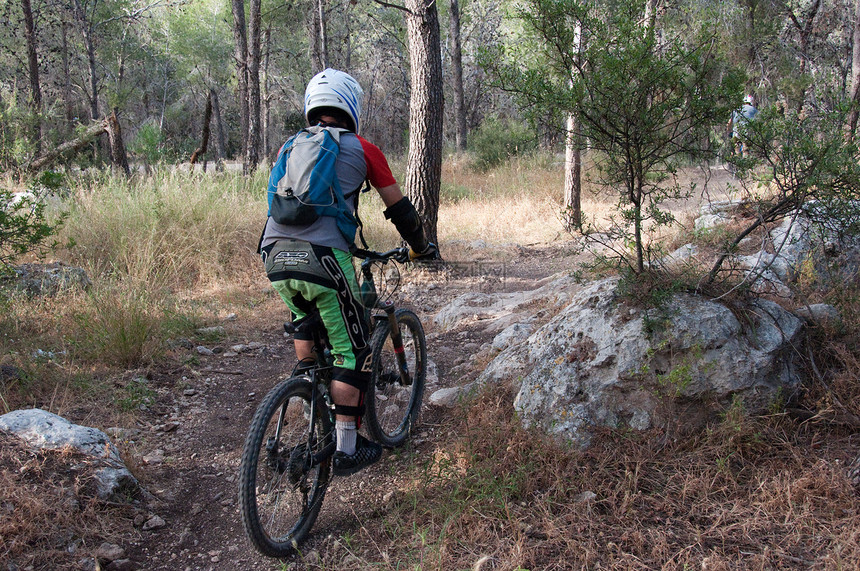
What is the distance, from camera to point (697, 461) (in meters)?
2.85

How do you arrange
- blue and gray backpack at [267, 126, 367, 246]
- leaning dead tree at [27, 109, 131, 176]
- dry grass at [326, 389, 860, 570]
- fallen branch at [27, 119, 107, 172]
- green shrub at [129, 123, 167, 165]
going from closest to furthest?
1. dry grass at [326, 389, 860, 570]
2. blue and gray backpack at [267, 126, 367, 246]
3. fallen branch at [27, 119, 107, 172]
4. leaning dead tree at [27, 109, 131, 176]
5. green shrub at [129, 123, 167, 165]

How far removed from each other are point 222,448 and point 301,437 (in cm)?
113

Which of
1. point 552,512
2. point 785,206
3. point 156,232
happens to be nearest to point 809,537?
point 552,512

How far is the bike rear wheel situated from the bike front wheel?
1.53 ft

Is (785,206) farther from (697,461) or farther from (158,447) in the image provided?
(158,447)

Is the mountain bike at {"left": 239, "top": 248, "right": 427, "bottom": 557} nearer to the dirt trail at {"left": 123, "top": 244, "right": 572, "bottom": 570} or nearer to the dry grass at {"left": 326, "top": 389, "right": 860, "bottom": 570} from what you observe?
the dirt trail at {"left": 123, "top": 244, "right": 572, "bottom": 570}

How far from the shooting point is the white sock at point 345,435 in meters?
2.90

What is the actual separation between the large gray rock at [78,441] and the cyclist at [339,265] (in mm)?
1124

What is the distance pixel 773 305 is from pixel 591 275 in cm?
147

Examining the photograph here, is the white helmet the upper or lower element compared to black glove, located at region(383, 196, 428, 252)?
upper

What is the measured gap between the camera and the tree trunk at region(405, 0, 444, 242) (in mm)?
6785

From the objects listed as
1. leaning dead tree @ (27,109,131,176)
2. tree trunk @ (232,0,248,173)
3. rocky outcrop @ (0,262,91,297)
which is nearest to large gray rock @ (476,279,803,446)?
rocky outcrop @ (0,262,91,297)

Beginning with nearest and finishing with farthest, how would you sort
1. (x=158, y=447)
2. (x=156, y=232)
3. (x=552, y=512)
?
1. (x=552, y=512)
2. (x=158, y=447)
3. (x=156, y=232)

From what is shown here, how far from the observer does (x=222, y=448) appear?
A: 3705 millimetres
